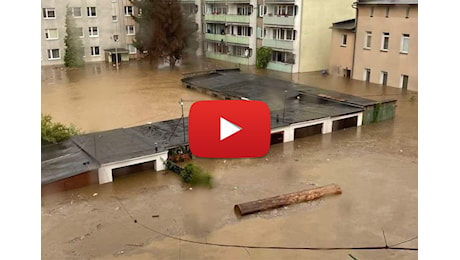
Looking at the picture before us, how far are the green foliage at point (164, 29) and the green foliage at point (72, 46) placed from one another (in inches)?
7.7

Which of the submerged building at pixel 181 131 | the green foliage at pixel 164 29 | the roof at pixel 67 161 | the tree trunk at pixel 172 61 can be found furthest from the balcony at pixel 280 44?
the green foliage at pixel 164 29

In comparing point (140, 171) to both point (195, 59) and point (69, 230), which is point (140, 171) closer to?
point (69, 230)

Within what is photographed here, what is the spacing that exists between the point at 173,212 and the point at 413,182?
1445mm

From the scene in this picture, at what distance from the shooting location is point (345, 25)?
6.17 m

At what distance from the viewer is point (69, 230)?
2.12m

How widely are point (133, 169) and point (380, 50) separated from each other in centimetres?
383

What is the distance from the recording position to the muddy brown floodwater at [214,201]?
1923 mm

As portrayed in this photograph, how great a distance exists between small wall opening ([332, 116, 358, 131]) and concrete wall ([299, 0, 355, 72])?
2515mm

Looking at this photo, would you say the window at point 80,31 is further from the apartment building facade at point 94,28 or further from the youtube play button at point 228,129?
the youtube play button at point 228,129

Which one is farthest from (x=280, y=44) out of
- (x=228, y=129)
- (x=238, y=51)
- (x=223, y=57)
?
(x=228, y=129)

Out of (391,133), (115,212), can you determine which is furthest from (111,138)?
(391,133)

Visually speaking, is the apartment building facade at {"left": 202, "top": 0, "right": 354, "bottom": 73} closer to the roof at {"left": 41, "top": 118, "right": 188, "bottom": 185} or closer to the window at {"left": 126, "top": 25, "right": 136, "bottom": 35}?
the roof at {"left": 41, "top": 118, "right": 188, "bottom": 185}

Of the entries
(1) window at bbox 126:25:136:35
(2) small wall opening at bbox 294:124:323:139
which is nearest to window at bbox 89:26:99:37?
(1) window at bbox 126:25:136:35

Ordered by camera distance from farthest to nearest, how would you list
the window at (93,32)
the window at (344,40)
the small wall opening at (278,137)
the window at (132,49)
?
the window at (344,40) → the small wall opening at (278,137) → the window at (132,49) → the window at (93,32)
